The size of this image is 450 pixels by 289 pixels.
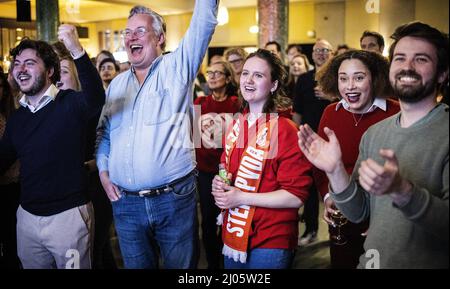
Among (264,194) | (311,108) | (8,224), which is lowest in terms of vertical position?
(8,224)

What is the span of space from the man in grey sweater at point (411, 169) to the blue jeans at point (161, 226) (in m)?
0.75

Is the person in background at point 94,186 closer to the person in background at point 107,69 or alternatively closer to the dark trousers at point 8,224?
the dark trousers at point 8,224

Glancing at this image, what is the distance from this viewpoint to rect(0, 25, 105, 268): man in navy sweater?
5.97ft

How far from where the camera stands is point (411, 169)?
1213mm

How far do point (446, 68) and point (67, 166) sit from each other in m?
1.45

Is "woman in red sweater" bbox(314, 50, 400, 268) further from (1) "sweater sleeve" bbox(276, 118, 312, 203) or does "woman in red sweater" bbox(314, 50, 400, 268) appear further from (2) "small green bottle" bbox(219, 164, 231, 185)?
(2) "small green bottle" bbox(219, 164, 231, 185)

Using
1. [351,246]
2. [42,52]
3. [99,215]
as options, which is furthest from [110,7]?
[351,246]

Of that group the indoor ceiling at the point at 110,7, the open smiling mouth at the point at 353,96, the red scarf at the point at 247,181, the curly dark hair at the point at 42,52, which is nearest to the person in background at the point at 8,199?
the curly dark hair at the point at 42,52

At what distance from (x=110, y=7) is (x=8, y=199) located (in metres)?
10.4

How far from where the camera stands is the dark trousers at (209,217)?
9.63ft

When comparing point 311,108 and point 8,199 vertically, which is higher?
point 311,108

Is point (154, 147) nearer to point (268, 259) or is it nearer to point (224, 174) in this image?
point (224, 174)
